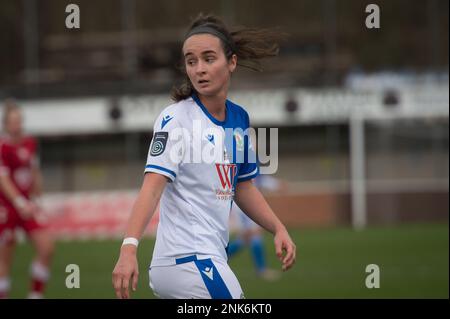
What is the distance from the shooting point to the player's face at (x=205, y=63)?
436cm

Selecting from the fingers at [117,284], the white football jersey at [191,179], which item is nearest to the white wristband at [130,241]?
the fingers at [117,284]

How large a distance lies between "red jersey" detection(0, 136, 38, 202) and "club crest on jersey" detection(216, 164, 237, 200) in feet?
18.2

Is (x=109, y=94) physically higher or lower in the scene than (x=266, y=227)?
higher

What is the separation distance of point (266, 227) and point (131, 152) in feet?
78.4

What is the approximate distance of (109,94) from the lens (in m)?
27.9

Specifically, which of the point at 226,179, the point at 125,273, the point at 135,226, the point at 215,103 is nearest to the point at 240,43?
the point at 215,103

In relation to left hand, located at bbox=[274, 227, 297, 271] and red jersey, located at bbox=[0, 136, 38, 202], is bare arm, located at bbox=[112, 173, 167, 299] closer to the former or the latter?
left hand, located at bbox=[274, 227, 297, 271]

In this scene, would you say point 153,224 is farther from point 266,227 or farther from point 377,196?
point 266,227

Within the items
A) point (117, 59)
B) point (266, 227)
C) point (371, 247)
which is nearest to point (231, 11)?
point (117, 59)

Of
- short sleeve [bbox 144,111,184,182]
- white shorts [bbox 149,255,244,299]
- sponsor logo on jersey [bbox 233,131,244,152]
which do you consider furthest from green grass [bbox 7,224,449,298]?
short sleeve [bbox 144,111,184,182]

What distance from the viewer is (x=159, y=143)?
13.9ft

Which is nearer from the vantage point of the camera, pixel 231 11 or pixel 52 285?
pixel 52 285

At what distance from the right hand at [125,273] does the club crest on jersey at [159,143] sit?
1.69 ft

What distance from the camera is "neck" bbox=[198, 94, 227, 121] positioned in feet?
14.7
